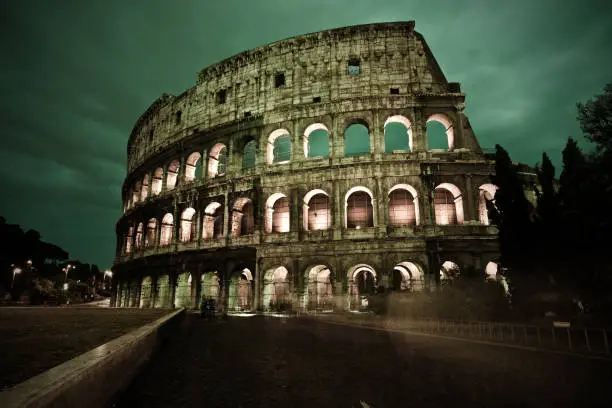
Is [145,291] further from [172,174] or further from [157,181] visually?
[172,174]

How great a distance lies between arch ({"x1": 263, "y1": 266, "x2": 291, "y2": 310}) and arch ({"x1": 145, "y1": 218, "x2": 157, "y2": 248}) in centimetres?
1098

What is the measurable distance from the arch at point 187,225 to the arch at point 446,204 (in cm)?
1517

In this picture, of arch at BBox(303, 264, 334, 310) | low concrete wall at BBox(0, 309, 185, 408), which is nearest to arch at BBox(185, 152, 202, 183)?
arch at BBox(303, 264, 334, 310)

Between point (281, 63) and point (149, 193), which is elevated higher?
point (281, 63)

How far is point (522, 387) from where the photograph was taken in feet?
14.3

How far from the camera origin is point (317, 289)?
2055 centimetres

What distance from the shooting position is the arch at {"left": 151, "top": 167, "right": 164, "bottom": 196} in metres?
28.0

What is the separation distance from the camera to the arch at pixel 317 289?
18969 millimetres

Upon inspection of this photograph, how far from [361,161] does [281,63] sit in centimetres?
866

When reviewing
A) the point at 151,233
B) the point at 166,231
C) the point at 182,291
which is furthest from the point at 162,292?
the point at 151,233

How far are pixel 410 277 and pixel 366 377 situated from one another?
15.8m

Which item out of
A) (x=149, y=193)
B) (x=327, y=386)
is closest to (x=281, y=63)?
(x=149, y=193)

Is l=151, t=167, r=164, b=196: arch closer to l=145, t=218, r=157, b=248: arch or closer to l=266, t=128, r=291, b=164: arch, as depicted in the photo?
l=145, t=218, r=157, b=248: arch

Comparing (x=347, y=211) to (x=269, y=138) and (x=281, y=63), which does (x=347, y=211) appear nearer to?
(x=269, y=138)
